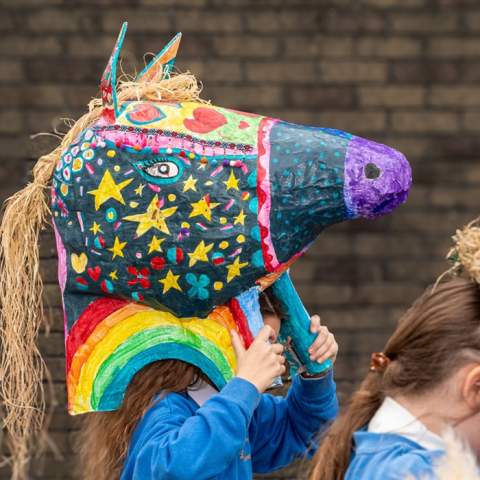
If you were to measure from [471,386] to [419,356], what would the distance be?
0.11 m

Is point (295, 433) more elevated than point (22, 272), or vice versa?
point (22, 272)

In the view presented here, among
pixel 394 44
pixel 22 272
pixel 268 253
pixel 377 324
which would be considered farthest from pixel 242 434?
pixel 394 44

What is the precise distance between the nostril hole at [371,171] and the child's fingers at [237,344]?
1.46 ft

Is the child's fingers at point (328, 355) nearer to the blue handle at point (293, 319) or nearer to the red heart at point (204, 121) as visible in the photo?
the blue handle at point (293, 319)

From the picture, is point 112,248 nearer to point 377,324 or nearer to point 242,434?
point 242,434

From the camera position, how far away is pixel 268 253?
2.13 meters

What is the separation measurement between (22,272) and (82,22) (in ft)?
6.48

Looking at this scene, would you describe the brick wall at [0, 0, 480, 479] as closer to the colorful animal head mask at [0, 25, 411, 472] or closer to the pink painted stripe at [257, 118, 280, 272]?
the colorful animal head mask at [0, 25, 411, 472]

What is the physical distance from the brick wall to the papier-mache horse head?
1.94 metres

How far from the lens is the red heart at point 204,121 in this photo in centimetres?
214

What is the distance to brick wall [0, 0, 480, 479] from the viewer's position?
4.09 m

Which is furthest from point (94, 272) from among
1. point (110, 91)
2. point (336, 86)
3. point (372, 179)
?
point (336, 86)

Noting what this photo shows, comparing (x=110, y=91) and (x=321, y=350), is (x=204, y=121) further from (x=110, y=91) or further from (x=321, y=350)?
(x=321, y=350)

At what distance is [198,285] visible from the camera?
2133mm
